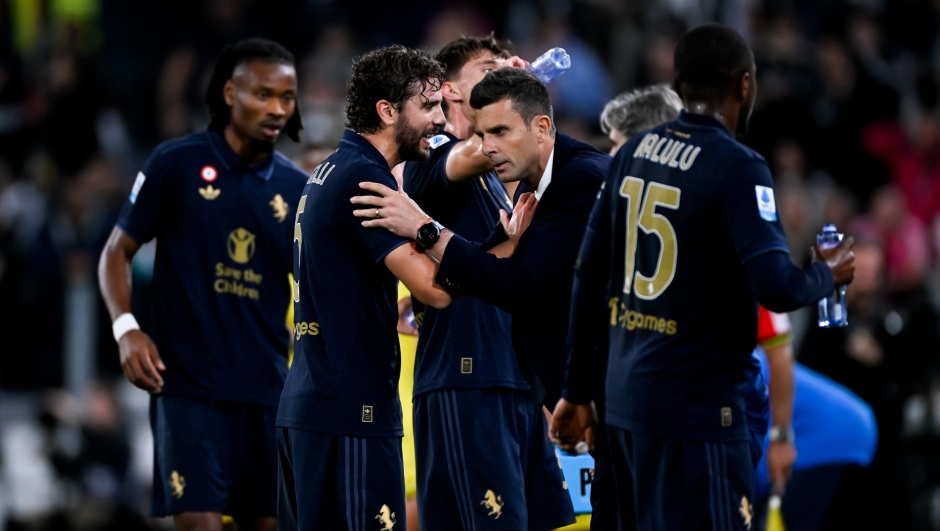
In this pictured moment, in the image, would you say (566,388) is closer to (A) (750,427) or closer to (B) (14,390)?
(A) (750,427)

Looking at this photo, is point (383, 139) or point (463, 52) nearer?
point (383, 139)

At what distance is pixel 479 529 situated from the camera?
5.74 m

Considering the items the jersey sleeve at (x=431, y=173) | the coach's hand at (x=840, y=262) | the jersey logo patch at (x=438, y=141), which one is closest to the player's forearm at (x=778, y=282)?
the coach's hand at (x=840, y=262)

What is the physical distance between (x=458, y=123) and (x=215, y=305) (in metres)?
1.52

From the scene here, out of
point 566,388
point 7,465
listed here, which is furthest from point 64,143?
point 566,388

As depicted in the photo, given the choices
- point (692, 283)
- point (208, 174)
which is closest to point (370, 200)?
point (692, 283)

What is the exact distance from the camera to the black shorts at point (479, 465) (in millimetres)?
5754

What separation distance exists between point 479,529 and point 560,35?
9.06m

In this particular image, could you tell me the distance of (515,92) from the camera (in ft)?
17.7

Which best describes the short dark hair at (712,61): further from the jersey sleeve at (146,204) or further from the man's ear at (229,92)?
the jersey sleeve at (146,204)

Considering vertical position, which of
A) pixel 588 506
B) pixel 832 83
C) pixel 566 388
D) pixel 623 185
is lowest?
pixel 588 506

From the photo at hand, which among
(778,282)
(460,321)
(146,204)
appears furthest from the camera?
(146,204)

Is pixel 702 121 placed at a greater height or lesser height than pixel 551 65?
lesser

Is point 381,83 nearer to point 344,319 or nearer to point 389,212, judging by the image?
point 389,212
